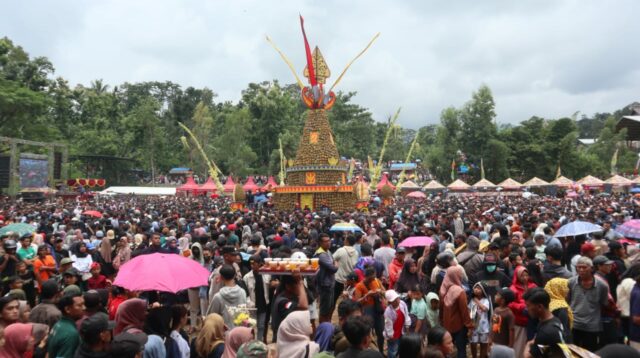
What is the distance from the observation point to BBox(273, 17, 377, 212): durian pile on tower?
2502cm

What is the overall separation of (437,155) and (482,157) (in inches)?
180

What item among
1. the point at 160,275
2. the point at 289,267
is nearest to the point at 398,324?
the point at 289,267

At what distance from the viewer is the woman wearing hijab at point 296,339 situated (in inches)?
160

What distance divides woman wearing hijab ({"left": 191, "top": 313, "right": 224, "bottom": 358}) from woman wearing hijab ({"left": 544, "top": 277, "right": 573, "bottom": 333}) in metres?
3.11

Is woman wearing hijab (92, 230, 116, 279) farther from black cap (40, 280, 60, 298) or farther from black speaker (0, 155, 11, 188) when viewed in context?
black speaker (0, 155, 11, 188)

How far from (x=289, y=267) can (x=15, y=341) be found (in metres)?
2.68

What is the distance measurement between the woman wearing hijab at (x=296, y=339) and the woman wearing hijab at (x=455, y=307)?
2014 mm

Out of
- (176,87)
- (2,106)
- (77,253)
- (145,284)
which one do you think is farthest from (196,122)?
(145,284)

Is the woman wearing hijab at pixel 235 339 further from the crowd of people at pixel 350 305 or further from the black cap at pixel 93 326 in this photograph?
the black cap at pixel 93 326

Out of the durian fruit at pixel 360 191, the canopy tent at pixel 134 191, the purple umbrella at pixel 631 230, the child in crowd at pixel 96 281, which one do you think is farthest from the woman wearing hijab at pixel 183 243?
the canopy tent at pixel 134 191

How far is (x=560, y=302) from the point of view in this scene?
473 centimetres

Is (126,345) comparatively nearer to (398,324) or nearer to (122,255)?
(398,324)

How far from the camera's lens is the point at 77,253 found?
8.20 metres

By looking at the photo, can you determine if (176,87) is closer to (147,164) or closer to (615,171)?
(147,164)
